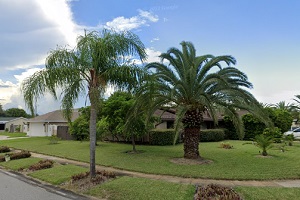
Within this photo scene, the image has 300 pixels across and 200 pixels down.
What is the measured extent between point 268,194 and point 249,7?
9926 millimetres

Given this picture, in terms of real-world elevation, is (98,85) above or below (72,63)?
below

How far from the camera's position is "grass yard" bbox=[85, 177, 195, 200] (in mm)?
7414

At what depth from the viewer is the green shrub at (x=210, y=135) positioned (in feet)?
81.6

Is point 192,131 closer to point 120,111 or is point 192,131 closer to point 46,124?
point 120,111

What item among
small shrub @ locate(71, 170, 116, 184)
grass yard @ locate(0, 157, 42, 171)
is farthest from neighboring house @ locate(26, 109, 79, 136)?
small shrub @ locate(71, 170, 116, 184)

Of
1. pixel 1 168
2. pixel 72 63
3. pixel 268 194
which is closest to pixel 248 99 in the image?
pixel 268 194

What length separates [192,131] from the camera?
13672 millimetres

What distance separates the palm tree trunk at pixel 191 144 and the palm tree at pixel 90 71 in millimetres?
5318

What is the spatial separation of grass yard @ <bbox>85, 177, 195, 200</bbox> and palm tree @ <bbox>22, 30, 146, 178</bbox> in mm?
1271

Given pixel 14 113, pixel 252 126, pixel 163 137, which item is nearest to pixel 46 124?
pixel 163 137

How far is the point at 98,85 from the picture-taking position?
981 centimetres

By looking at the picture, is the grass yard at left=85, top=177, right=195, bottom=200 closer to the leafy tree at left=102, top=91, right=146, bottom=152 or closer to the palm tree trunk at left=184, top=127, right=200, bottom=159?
the palm tree trunk at left=184, top=127, right=200, bottom=159

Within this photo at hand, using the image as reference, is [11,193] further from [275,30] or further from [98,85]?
[275,30]

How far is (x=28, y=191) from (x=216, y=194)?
6.03m
